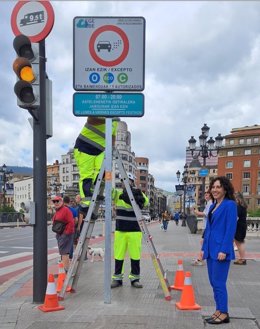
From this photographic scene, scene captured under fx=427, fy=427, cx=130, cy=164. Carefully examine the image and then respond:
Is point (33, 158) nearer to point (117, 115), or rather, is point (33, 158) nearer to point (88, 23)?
point (117, 115)

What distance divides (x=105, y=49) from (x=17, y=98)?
140 centimetres

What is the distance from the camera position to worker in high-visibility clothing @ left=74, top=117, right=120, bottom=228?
21.5 ft

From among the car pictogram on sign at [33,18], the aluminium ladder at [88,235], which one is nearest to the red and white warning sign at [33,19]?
the car pictogram on sign at [33,18]

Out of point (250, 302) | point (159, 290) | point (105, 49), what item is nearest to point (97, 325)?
point (159, 290)

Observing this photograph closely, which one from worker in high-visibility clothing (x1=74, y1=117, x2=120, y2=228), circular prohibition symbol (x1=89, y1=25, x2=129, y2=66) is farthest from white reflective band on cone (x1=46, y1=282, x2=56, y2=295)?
circular prohibition symbol (x1=89, y1=25, x2=129, y2=66)

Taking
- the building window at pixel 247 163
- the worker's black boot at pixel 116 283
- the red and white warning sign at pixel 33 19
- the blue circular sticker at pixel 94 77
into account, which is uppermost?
the building window at pixel 247 163

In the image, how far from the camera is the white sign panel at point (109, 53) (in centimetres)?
597

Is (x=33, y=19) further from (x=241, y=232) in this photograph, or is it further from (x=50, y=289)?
(x=241, y=232)

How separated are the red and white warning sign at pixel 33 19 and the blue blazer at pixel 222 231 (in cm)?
351

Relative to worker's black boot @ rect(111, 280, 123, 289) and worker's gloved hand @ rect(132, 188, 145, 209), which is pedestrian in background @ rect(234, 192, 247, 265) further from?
worker's gloved hand @ rect(132, 188, 145, 209)

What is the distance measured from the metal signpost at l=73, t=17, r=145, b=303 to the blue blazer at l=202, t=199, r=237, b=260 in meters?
1.44

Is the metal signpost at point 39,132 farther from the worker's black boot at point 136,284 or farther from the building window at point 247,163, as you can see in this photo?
the building window at point 247,163

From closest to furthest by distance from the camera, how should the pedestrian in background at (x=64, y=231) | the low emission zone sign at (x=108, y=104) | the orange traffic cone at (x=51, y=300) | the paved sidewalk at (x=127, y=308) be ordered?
the paved sidewalk at (x=127, y=308)
the orange traffic cone at (x=51, y=300)
the low emission zone sign at (x=108, y=104)
the pedestrian in background at (x=64, y=231)

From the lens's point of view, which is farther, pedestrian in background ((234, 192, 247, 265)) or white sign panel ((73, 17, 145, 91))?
pedestrian in background ((234, 192, 247, 265))
